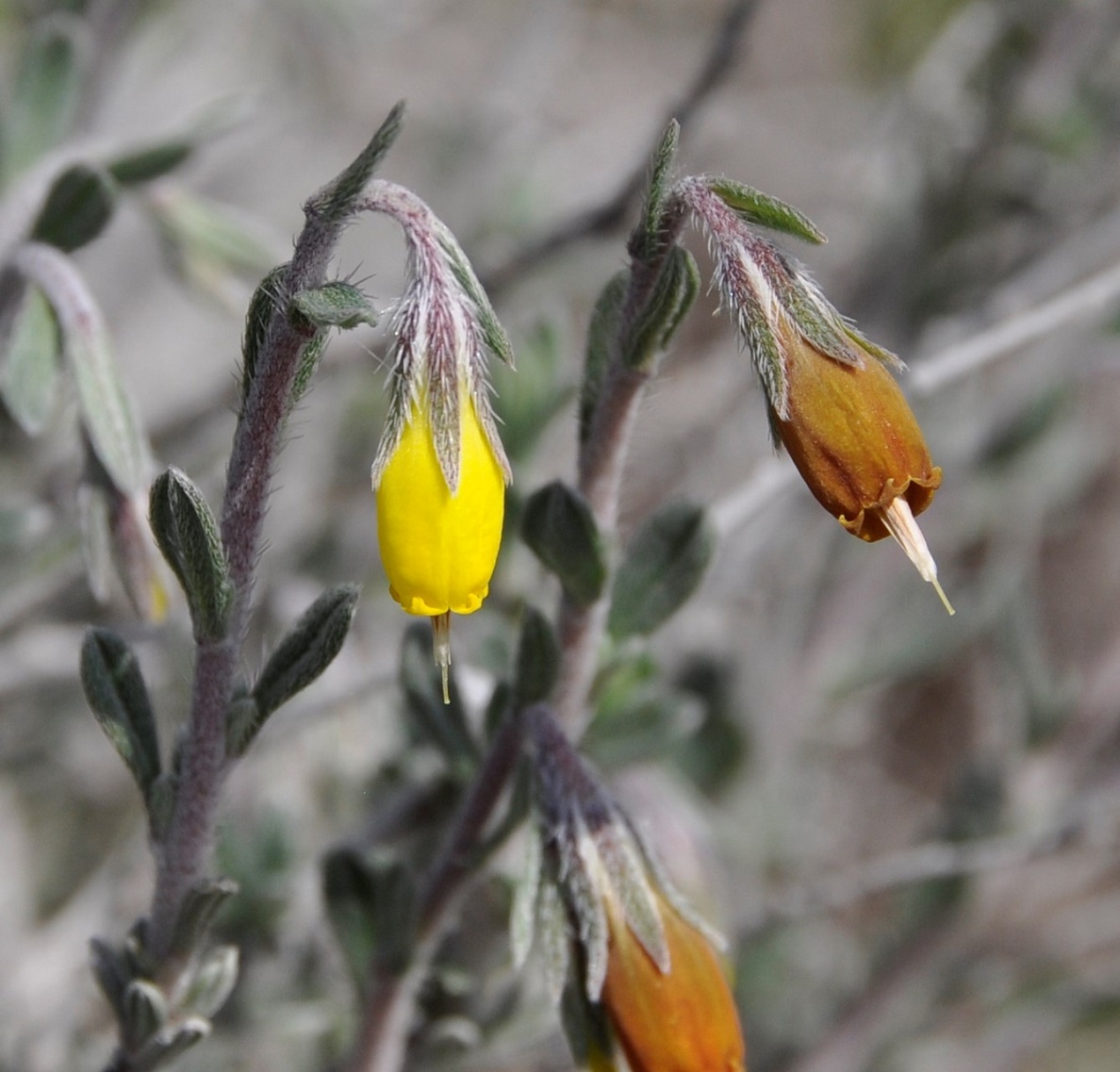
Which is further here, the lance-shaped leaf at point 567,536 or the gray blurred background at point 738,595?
the gray blurred background at point 738,595

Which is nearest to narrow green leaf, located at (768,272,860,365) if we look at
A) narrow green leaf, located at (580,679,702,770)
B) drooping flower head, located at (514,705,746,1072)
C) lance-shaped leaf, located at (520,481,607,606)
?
lance-shaped leaf, located at (520,481,607,606)

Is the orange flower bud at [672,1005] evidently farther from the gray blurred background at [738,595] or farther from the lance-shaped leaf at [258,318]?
the lance-shaped leaf at [258,318]

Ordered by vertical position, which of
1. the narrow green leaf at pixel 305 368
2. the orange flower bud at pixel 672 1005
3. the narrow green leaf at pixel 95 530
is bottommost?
the orange flower bud at pixel 672 1005

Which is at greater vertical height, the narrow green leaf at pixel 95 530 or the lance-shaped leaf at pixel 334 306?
the narrow green leaf at pixel 95 530

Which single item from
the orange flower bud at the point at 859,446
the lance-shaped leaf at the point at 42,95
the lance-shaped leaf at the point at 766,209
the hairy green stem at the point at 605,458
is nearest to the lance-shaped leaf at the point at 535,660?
the hairy green stem at the point at 605,458

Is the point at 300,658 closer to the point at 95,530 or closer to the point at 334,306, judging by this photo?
the point at 334,306

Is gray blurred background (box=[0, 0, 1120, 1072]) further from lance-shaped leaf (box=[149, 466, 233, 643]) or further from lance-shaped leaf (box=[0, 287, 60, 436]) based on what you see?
lance-shaped leaf (box=[149, 466, 233, 643])
